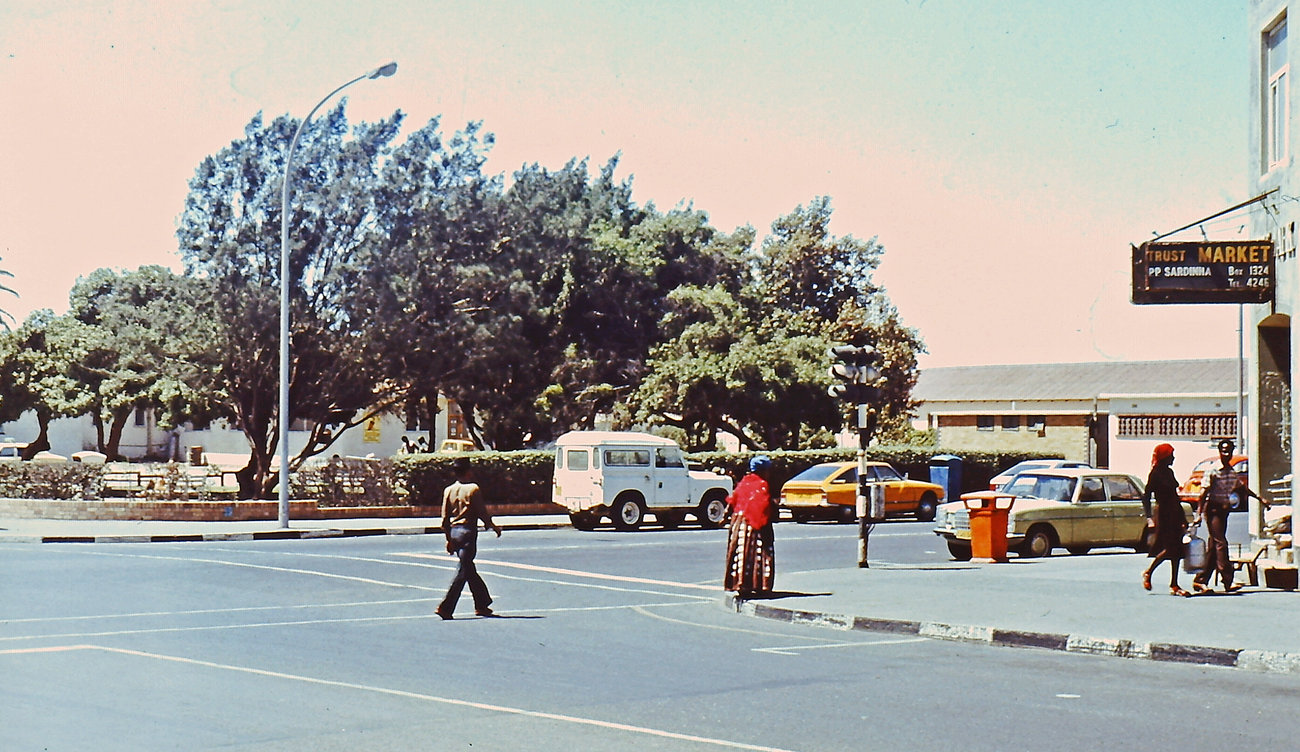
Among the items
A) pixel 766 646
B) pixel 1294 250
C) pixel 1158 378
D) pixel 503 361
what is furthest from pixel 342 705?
pixel 1158 378

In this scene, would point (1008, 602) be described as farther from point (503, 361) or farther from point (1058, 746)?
point (503, 361)

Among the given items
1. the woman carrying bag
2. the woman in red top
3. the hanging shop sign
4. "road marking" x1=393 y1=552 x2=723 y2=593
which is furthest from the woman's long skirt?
the hanging shop sign

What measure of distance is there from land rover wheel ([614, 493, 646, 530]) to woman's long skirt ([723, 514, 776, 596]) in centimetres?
1419

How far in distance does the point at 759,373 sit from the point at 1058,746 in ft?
125

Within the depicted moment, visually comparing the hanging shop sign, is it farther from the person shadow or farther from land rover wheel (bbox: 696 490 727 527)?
land rover wheel (bbox: 696 490 727 527)

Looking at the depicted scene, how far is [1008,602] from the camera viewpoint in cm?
1537

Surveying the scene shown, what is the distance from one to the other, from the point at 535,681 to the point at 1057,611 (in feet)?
21.7

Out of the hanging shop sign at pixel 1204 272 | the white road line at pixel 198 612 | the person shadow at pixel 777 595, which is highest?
the hanging shop sign at pixel 1204 272

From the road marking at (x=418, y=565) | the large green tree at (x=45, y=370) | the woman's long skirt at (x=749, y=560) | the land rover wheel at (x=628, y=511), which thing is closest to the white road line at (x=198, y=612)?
the road marking at (x=418, y=565)

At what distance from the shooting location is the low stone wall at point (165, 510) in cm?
3133

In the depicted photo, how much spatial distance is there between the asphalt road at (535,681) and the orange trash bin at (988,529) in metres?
6.34

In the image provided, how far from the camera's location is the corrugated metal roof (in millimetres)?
62625

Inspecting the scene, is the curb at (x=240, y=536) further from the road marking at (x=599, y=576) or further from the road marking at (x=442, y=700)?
the road marking at (x=442, y=700)

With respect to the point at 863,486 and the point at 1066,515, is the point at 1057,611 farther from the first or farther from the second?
the point at 1066,515
